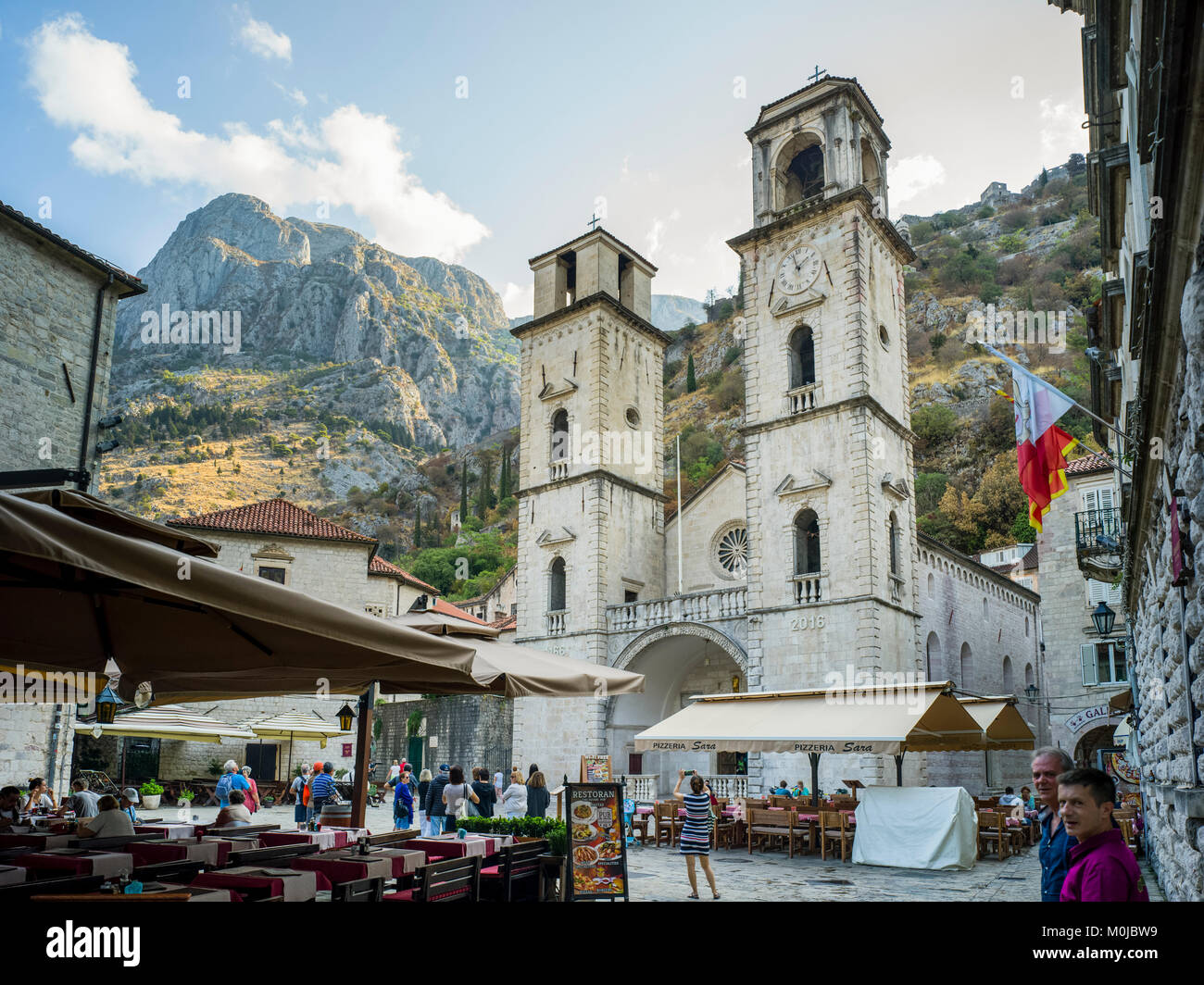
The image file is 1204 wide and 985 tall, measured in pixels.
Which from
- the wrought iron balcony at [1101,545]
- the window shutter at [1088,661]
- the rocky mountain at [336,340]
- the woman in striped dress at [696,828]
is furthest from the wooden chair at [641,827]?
the rocky mountain at [336,340]

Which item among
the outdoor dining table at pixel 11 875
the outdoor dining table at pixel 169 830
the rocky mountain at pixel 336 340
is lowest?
the outdoor dining table at pixel 169 830

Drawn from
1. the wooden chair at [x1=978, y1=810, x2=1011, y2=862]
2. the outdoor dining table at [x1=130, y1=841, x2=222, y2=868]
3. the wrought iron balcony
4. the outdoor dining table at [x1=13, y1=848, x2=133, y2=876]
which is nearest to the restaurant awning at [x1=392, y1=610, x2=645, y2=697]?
the outdoor dining table at [x1=130, y1=841, x2=222, y2=868]

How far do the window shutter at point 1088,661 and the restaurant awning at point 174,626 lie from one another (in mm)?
25759

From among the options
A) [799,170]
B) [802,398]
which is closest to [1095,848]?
[802,398]

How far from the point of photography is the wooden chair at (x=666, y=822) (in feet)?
60.0

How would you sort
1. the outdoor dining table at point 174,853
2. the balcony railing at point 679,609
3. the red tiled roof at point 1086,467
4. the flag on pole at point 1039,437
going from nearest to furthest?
the outdoor dining table at point 174,853, the flag on pole at point 1039,437, the balcony railing at point 679,609, the red tiled roof at point 1086,467

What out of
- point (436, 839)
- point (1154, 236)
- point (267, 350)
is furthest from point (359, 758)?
point (267, 350)

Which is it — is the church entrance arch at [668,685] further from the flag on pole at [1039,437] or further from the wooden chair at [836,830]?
the flag on pole at [1039,437]

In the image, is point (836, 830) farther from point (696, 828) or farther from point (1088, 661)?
point (1088, 661)

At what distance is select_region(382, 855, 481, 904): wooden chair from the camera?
639cm

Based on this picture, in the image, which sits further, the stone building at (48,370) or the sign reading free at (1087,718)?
the sign reading free at (1087,718)

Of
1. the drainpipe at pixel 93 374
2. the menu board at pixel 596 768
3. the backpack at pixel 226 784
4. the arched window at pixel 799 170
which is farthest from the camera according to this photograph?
the arched window at pixel 799 170

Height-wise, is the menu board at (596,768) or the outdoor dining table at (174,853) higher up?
the outdoor dining table at (174,853)
